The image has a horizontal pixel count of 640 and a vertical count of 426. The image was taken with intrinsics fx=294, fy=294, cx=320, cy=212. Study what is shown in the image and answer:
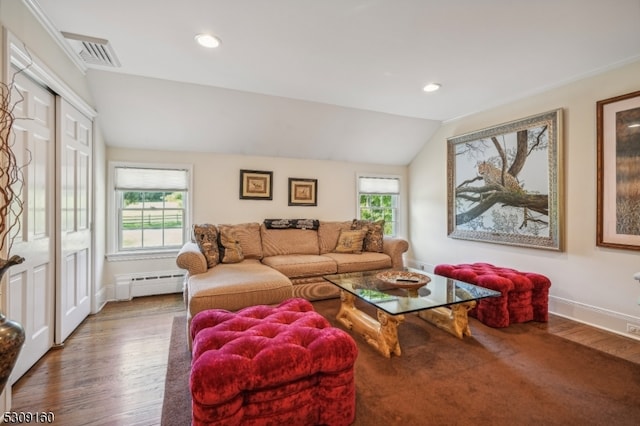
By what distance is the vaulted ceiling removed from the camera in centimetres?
195

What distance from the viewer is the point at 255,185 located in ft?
14.1

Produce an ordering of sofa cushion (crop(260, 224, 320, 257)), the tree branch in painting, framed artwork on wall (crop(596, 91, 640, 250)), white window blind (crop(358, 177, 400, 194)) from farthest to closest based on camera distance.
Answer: white window blind (crop(358, 177, 400, 194)) → sofa cushion (crop(260, 224, 320, 257)) → the tree branch in painting → framed artwork on wall (crop(596, 91, 640, 250))

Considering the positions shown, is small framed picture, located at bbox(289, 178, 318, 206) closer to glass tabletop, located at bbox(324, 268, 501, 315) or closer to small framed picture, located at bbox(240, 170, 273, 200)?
small framed picture, located at bbox(240, 170, 273, 200)

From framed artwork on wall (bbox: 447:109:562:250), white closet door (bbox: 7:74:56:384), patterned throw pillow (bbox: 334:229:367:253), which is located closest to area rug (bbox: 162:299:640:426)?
white closet door (bbox: 7:74:56:384)

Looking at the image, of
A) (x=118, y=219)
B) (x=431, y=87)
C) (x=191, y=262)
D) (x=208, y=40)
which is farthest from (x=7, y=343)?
(x=431, y=87)

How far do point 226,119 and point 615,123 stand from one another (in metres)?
→ 4.00

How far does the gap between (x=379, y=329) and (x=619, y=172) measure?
258 centimetres

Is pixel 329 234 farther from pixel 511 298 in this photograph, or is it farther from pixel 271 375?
pixel 271 375

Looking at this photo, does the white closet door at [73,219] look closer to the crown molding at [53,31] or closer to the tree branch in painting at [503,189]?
the crown molding at [53,31]

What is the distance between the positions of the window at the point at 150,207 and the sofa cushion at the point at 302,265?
1400mm

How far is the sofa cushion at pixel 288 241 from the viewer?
12.8ft

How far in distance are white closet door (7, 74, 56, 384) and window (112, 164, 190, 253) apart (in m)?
1.48

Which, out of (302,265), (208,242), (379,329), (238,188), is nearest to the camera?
(379,329)

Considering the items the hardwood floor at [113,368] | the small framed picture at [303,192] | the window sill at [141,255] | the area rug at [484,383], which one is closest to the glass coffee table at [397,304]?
the area rug at [484,383]
